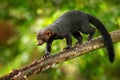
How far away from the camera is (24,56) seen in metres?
6.91

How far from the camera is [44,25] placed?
646cm

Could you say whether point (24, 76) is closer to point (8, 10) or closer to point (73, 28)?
point (73, 28)

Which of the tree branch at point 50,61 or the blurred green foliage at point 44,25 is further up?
the blurred green foliage at point 44,25

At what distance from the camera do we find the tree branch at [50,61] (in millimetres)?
3822

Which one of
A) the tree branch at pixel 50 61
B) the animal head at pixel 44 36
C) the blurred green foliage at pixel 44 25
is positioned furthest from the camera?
the blurred green foliage at pixel 44 25

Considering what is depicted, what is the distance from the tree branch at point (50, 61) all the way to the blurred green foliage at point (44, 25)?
58.4 inches

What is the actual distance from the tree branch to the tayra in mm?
92

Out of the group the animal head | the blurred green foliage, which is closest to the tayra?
the animal head

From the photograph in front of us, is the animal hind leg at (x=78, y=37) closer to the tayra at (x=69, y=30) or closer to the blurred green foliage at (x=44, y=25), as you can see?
the tayra at (x=69, y=30)

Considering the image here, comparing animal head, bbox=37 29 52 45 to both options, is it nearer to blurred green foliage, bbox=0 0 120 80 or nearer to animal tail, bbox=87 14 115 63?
animal tail, bbox=87 14 115 63

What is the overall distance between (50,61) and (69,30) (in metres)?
0.43

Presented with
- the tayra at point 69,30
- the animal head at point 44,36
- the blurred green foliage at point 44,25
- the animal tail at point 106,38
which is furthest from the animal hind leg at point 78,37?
the blurred green foliage at point 44,25

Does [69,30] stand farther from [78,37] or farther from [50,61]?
[50,61]

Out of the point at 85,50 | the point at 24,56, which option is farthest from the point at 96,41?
the point at 24,56
